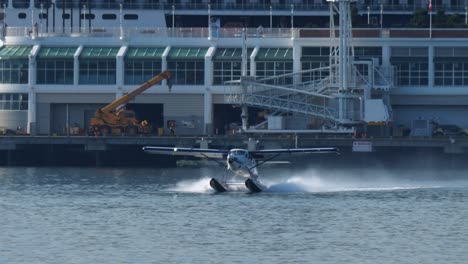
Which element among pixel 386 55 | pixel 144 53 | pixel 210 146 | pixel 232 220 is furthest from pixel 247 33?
pixel 232 220

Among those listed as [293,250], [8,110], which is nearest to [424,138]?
[8,110]

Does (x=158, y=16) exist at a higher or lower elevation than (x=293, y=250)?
higher

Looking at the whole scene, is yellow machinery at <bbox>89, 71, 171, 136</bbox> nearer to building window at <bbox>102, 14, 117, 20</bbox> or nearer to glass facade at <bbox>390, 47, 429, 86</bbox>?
glass facade at <bbox>390, 47, 429, 86</bbox>

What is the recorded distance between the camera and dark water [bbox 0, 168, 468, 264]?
65562mm

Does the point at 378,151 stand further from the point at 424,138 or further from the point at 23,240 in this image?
the point at 23,240

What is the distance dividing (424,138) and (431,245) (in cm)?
4969

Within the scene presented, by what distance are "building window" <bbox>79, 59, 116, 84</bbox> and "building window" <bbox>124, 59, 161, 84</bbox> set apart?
3.45ft

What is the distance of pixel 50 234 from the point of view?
2813 inches

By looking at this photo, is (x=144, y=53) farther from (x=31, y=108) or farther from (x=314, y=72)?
(x=314, y=72)

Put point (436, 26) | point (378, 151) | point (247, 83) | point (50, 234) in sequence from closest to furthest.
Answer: point (50, 234)
point (378, 151)
point (247, 83)
point (436, 26)

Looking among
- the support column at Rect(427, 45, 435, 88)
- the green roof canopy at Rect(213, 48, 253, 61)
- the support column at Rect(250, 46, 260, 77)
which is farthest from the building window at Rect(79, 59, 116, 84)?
the support column at Rect(427, 45, 435, 88)

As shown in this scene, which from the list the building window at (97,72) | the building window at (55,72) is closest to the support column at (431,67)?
the building window at (97,72)

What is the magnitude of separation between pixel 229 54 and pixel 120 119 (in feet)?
34.6

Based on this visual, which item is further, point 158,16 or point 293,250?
point 158,16
